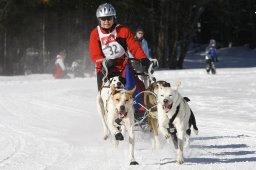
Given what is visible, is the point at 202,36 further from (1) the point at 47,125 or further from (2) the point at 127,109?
(2) the point at 127,109

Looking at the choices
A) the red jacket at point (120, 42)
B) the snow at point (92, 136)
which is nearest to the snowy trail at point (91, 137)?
the snow at point (92, 136)

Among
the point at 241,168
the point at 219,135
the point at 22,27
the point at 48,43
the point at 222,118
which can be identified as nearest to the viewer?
the point at 241,168

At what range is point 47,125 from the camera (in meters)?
13.0

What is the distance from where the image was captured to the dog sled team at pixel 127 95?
8281 millimetres

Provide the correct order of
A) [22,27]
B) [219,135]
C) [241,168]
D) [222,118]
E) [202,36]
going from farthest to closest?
[202,36], [22,27], [222,118], [219,135], [241,168]

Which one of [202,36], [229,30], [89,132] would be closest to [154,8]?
[229,30]

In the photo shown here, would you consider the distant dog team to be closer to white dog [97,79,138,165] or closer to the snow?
white dog [97,79,138,165]

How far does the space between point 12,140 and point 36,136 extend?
64cm

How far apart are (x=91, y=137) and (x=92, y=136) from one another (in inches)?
6.5

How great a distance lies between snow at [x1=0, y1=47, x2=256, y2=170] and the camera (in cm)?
824

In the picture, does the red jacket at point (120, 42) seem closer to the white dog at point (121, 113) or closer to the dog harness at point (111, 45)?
the dog harness at point (111, 45)

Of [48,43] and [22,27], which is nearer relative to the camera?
[22,27]

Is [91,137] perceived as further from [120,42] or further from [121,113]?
[121,113]

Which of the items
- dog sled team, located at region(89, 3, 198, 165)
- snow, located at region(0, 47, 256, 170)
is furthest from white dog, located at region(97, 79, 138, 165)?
snow, located at region(0, 47, 256, 170)
